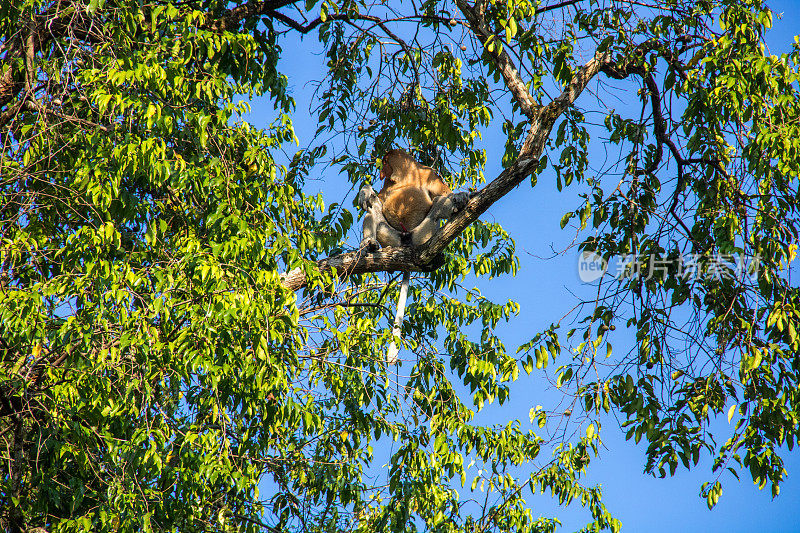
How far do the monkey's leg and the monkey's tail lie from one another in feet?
1.16

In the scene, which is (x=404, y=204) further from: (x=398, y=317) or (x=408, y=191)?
(x=398, y=317)

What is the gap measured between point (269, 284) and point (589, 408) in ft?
6.58

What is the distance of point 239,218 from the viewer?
476 cm

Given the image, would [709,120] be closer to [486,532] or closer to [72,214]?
[486,532]

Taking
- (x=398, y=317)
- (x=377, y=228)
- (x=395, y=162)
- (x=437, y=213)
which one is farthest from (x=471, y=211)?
(x=395, y=162)

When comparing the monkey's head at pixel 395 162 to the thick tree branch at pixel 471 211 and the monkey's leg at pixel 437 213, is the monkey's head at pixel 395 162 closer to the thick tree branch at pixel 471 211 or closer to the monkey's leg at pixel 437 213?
the monkey's leg at pixel 437 213

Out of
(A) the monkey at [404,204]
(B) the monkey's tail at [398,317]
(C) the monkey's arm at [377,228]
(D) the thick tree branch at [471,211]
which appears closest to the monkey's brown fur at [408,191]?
(A) the monkey at [404,204]

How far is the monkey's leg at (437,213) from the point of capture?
21.2ft

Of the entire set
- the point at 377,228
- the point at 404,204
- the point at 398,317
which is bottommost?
the point at 398,317

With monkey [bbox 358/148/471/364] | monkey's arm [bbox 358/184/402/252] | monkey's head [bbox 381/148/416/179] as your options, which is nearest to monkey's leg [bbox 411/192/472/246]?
monkey [bbox 358/148/471/364]

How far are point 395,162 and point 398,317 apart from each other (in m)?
1.53

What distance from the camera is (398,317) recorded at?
20.7 ft

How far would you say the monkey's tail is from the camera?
5641 mm

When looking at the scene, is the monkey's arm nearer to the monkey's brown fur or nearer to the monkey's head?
the monkey's brown fur
